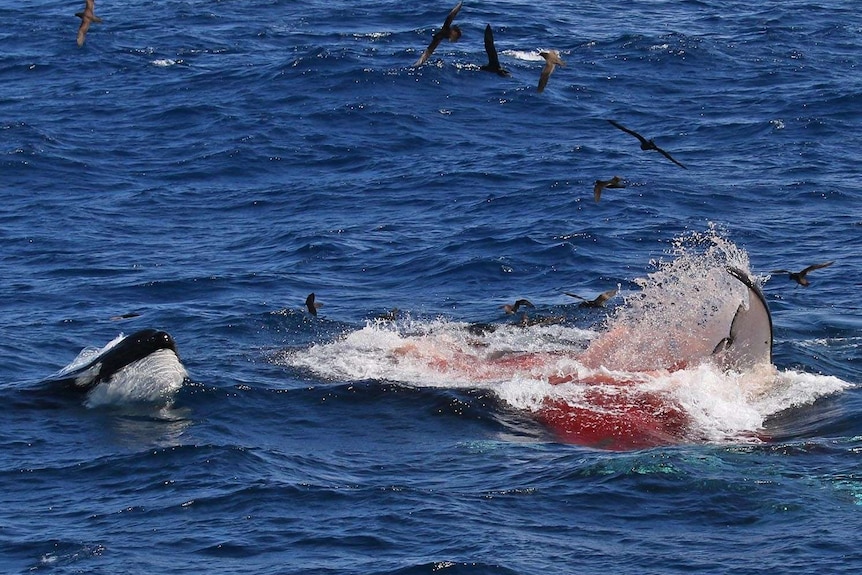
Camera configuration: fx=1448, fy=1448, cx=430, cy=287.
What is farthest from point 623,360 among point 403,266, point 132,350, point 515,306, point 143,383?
point 403,266

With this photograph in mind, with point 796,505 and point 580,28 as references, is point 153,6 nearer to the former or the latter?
point 580,28

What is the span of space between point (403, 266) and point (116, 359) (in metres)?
10.1

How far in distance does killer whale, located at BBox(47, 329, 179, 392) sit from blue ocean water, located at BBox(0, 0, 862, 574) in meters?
0.46

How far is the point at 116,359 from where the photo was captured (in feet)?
75.3

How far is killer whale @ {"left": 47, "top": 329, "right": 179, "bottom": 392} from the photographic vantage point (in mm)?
22891

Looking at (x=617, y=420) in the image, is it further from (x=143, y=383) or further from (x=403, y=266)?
(x=403, y=266)

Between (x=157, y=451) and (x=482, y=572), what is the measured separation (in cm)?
624

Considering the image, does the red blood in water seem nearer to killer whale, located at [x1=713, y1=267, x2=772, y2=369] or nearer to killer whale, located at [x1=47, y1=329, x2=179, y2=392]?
killer whale, located at [x1=713, y1=267, x2=772, y2=369]

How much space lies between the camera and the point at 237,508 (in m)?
18.4

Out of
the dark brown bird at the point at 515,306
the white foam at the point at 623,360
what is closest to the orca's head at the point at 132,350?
the white foam at the point at 623,360

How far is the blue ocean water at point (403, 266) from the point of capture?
17.7 metres

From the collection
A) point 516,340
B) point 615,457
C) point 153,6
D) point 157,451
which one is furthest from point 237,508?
point 153,6

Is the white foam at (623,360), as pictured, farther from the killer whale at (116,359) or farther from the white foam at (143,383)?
the killer whale at (116,359)

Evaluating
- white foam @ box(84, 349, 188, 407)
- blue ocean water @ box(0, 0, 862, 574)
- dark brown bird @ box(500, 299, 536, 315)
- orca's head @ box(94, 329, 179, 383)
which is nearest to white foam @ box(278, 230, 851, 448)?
blue ocean water @ box(0, 0, 862, 574)
